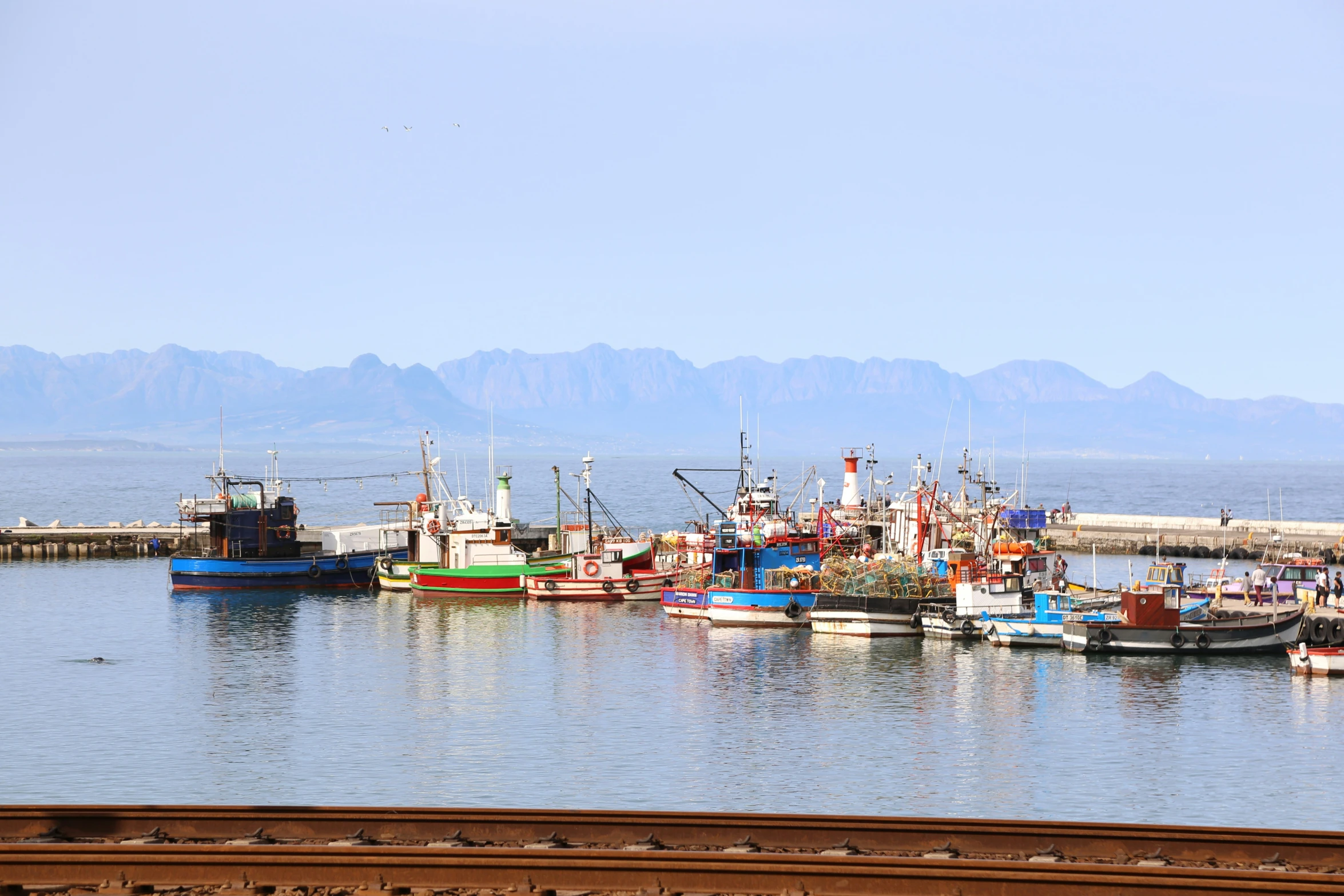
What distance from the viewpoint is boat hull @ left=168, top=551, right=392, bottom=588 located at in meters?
72.4

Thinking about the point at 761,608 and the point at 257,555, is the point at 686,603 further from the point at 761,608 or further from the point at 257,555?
the point at 257,555

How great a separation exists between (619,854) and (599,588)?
48032 mm

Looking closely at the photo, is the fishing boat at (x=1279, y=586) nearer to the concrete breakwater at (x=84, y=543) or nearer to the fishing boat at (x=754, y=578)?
the fishing boat at (x=754, y=578)

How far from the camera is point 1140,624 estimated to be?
46.6 metres

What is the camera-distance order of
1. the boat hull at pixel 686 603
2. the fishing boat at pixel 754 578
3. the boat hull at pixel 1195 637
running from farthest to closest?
the boat hull at pixel 686 603 < the fishing boat at pixel 754 578 < the boat hull at pixel 1195 637

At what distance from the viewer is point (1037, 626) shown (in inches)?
1949

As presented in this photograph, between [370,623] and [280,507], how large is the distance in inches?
773

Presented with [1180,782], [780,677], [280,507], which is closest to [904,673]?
[780,677]

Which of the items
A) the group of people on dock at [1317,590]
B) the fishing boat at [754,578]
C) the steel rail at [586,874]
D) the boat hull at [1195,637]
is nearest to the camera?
the steel rail at [586,874]

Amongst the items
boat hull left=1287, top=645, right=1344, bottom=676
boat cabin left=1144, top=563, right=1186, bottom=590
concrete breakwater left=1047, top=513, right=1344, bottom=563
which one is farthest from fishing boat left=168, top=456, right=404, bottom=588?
boat hull left=1287, top=645, right=1344, bottom=676

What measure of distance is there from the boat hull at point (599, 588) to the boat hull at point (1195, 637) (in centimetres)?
2449

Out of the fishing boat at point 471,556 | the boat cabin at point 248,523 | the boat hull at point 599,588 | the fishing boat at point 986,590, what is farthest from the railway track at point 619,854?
the boat cabin at point 248,523

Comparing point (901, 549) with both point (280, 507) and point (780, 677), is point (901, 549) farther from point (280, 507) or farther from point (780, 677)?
point (280, 507)

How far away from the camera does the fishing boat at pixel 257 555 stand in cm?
7262
